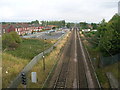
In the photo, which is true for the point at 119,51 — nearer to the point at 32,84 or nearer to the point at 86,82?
the point at 86,82

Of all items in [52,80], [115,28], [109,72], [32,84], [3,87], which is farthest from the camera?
[115,28]

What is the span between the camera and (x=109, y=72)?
57.4ft

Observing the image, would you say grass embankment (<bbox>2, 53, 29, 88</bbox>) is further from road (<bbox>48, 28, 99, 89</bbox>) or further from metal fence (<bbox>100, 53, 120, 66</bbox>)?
metal fence (<bbox>100, 53, 120, 66</bbox>)

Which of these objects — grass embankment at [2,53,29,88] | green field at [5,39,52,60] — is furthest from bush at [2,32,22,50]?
grass embankment at [2,53,29,88]

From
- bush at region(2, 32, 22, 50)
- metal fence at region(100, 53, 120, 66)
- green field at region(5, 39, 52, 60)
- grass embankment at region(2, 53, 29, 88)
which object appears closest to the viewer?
grass embankment at region(2, 53, 29, 88)

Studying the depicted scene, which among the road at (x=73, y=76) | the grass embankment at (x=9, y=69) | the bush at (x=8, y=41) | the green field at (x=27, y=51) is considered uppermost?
the bush at (x=8, y=41)

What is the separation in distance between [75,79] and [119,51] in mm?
6750

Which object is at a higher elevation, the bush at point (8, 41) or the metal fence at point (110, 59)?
the bush at point (8, 41)

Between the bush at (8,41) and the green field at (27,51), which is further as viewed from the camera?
the bush at (8,41)

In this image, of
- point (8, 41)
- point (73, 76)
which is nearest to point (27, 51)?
point (8, 41)

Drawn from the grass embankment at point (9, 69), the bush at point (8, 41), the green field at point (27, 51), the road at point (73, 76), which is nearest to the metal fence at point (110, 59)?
the road at point (73, 76)

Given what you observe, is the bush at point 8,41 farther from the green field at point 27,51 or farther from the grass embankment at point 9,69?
the grass embankment at point 9,69

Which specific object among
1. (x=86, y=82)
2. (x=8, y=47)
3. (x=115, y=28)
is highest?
(x=115, y=28)

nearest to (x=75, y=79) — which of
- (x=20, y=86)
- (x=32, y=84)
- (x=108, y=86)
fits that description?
(x=108, y=86)
